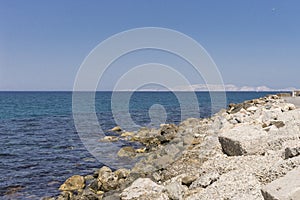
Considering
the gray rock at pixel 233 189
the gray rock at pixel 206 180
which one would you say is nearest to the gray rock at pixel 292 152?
the gray rock at pixel 233 189

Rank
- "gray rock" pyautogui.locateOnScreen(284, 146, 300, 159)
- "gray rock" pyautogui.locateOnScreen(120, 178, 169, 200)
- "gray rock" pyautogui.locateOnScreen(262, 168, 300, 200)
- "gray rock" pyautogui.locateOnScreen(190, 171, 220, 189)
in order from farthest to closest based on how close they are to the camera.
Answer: "gray rock" pyautogui.locateOnScreen(120, 178, 169, 200) < "gray rock" pyautogui.locateOnScreen(190, 171, 220, 189) < "gray rock" pyautogui.locateOnScreen(284, 146, 300, 159) < "gray rock" pyautogui.locateOnScreen(262, 168, 300, 200)

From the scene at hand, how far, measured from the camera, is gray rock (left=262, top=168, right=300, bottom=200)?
3.63 meters

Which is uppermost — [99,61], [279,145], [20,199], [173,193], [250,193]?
[99,61]

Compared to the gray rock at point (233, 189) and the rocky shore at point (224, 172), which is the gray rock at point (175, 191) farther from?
the gray rock at point (233, 189)

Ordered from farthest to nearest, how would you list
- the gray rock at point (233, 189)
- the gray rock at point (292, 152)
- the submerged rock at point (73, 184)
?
the submerged rock at point (73, 184), the gray rock at point (292, 152), the gray rock at point (233, 189)

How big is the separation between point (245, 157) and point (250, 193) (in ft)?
5.88

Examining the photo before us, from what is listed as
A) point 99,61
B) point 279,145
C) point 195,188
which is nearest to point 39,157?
point 99,61

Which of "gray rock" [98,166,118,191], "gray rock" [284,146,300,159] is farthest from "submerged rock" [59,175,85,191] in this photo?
"gray rock" [284,146,300,159]

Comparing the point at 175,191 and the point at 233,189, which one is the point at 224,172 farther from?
the point at 233,189

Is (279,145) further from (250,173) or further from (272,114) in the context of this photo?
(272,114)

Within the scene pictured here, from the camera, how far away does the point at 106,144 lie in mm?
16734

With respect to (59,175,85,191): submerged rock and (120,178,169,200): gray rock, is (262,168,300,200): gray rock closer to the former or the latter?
(120,178,169,200): gray rock

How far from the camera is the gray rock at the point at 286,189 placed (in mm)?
3629

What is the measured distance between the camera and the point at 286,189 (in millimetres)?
3770
